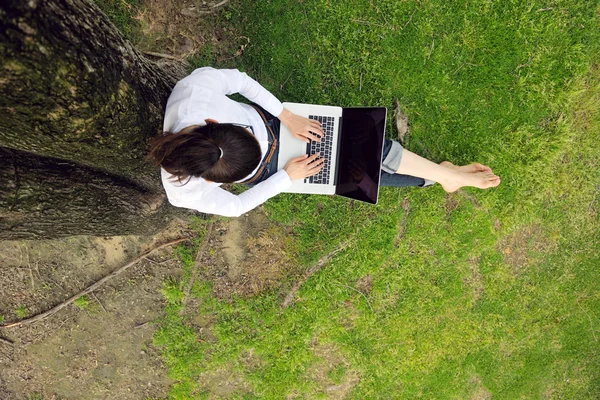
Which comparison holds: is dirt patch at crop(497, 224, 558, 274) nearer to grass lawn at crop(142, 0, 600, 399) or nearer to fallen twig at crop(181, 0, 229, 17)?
grass lawn at crop(142, 0, 600, 399)

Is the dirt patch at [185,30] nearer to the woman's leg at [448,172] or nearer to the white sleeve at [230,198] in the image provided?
the white sleeve at [230,198]

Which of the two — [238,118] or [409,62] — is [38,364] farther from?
[409,62]

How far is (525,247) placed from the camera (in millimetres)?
4039

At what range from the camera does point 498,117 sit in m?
3.83

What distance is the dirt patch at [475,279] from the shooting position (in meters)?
4.03

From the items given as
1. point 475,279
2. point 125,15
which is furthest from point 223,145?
point 475,279

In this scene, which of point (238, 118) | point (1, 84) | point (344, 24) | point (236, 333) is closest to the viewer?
point (1, 84)

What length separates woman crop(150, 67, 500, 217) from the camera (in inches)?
80.4

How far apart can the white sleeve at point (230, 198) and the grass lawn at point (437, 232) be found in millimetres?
903

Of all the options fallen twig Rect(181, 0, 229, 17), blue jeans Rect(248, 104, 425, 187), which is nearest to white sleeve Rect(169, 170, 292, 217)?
blue jeans Rect(248, 104, 425, 187)

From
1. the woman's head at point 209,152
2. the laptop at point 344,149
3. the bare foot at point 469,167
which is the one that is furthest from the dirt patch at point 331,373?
the woman's head at point 209,152

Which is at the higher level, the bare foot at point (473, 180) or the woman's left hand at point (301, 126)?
the woman's left hand at point (301, 126)

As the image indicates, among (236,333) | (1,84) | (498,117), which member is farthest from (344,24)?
(236,333)

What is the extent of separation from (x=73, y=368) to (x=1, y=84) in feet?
11.4
